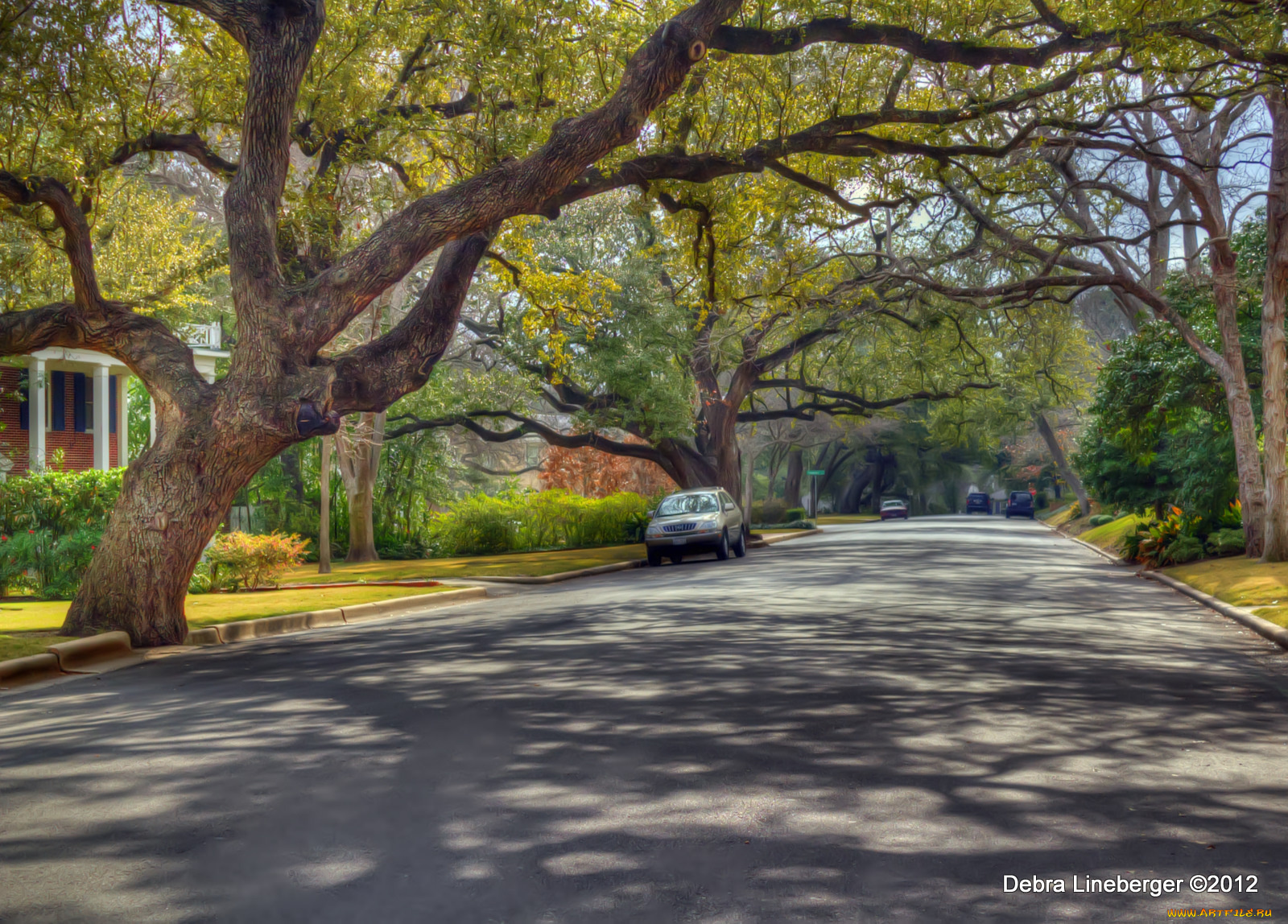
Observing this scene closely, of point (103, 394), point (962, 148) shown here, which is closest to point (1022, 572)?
point (962, 148)

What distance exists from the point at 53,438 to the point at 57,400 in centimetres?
107

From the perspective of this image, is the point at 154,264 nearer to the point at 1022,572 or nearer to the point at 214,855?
the point at 1022,572

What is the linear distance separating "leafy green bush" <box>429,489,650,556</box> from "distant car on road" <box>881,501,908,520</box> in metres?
36.1

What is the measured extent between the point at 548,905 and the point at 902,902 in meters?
1.29

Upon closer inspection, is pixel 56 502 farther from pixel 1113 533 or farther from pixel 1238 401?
pixel 1113 533

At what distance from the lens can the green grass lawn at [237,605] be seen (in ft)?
45.8

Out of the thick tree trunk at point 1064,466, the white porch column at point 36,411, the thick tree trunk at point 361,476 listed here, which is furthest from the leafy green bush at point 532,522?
the thick tree trunk at point 1064,466

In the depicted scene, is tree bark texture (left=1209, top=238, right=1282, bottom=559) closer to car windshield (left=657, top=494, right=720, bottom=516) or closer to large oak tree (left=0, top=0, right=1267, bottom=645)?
large oak tree (left=0, top=0, right=1267, bottom=645)

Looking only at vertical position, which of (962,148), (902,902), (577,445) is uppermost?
(962,148)

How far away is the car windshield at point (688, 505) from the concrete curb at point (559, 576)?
1.72 meters

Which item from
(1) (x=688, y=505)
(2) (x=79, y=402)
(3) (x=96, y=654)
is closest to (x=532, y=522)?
(1) (x=688, y=505)

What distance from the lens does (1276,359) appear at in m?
19.0

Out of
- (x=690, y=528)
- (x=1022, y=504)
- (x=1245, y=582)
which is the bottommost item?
(x=1245, y=582)

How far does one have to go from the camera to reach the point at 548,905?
13.4 feet
